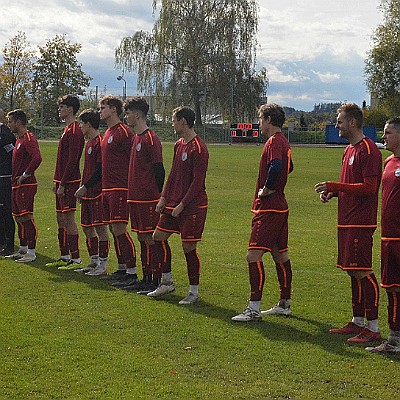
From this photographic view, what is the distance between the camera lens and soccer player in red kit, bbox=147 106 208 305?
8789 mm

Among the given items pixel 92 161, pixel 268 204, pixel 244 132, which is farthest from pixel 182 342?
pixel 244 132

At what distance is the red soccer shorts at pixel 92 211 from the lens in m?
10.7

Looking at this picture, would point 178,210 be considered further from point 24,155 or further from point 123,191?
point 24,155

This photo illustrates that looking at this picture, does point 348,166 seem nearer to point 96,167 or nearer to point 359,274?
point 359,274

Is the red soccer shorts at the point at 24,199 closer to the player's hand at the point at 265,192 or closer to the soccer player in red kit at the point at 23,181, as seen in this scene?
the soccer player in red kit at the point at 23,181

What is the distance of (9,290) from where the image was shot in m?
9.53

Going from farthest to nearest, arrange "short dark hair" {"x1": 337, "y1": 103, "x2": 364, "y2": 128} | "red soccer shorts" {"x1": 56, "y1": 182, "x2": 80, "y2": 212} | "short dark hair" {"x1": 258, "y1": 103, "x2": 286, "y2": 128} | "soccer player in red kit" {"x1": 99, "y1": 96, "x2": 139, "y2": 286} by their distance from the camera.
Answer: "red soccer shorts" {"x1": 56, "y1": 182, "x2": 80, "y2": 212}, "soccer player in red kit" {"x1": 99, "y1": 96, "x2": 139, "y2": 286}, "short dark hair" {"x1": 258, "y1": 103, "x2": 286, "y2": 128}, "short dark hair" {"x1": 337, "y1": 103, "x2": 364, "y2": 128}

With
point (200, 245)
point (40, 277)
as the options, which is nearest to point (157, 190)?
point (40, 277)

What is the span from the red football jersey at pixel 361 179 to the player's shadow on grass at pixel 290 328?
1.10m

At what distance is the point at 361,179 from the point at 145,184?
3077 millimetres

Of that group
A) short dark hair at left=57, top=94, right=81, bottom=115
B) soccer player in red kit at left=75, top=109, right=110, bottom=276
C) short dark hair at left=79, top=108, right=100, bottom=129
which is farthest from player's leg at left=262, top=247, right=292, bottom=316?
Answer: short dark hair at left=57, top=94, right=81, bottom=115

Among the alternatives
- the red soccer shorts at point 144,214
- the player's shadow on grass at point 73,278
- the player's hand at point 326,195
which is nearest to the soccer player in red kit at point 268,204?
the player's hand at point 326,195

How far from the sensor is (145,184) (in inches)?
377

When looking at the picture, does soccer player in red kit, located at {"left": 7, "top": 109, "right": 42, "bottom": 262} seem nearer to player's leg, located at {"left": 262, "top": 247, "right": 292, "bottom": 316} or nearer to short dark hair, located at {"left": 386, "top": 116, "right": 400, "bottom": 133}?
player's leg, located at {"left": 262, "top": 247, "right": 292, "bottom": 316}
